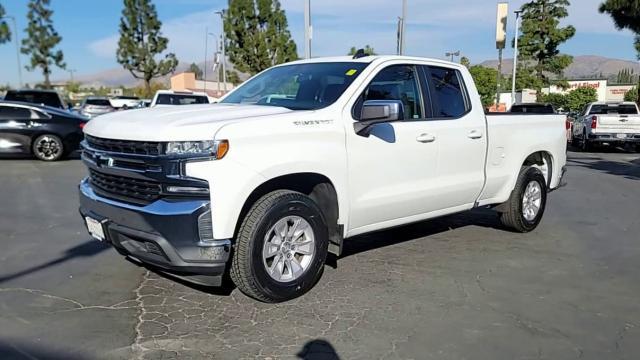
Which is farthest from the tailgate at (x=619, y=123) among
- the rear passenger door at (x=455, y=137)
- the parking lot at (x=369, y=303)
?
the rear passenger door at (x=455, y=137)

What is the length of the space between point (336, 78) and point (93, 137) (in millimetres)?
2157

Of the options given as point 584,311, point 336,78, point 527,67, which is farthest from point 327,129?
point 527,67

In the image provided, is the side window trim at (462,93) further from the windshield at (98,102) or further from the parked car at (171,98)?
the windshield at (98,102)

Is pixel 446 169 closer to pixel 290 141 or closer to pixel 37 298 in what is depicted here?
pixel 290 141

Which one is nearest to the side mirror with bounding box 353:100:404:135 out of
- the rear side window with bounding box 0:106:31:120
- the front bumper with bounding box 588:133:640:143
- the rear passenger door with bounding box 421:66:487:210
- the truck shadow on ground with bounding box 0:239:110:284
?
the rear passenger door with bounding box 421:66:487:210

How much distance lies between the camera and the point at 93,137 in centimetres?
456

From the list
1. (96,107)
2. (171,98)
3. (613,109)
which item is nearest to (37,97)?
(171,98)

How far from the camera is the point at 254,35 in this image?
136 ft

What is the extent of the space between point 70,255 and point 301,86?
2927 millimetres

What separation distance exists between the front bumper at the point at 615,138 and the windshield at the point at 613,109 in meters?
1.01

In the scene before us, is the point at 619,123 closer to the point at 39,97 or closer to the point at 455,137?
the point at 455,137

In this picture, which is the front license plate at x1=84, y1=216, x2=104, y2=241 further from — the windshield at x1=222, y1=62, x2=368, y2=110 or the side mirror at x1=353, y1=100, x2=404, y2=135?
the side mirror at x1=353, y1=100, x2=404, y2=135

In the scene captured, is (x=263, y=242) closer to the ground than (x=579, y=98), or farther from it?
closer to the ground

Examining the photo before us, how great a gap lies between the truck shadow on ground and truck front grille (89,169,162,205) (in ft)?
4.18
